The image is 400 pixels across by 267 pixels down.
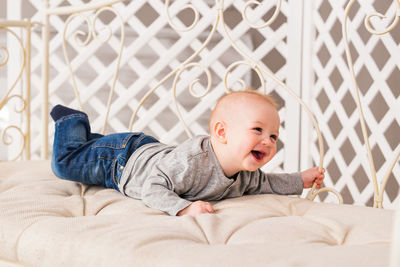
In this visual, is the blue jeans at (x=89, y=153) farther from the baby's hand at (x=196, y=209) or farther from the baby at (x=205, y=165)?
the baby's hand at (x=196, y=209)

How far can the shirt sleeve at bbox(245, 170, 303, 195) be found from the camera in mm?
1014

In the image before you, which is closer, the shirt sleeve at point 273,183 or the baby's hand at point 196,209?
the baby's hand at point 196,209

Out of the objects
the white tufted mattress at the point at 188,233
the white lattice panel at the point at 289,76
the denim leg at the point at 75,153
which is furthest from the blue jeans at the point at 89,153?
the white lattice panel at the point at 289,76

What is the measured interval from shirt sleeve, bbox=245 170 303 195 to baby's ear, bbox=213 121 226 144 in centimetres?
11

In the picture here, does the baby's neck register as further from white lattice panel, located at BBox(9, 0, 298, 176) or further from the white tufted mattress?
white lattice panel, located at BBox(9, 0, 298, 176)

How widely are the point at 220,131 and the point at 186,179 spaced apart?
114mm

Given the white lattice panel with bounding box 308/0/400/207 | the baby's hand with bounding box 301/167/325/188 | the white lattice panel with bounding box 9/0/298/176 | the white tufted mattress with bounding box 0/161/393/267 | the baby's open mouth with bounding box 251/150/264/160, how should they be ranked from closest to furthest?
the white tufted mattress with bounding box 0/161/393/267, the baby's open mouth with bounding box 251/150/264/160, the baby's hand with bounding box 301/167/325/188, the white lattice panel with bounding box 308/0/400/207, the white lattice panel with bounding box 9/0/298/176

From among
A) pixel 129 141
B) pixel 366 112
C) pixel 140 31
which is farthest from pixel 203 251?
pixel 140 31

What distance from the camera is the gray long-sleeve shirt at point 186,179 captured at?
889 millimetres

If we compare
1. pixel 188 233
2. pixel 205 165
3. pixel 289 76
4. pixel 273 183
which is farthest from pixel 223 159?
pixel 289 76

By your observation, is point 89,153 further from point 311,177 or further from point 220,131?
point 311,177

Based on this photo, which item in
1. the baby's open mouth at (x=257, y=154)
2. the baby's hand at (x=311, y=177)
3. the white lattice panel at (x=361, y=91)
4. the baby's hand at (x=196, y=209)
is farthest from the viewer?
the white lattice panel at (x=361, y=91)

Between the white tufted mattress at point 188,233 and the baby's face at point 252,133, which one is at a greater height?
the baby's face at point 252,133

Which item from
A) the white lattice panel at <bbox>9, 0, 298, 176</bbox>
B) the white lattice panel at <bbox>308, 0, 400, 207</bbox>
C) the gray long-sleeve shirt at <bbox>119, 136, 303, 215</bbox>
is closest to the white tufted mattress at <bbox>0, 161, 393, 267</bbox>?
the gray long-sleeve shirt at <bbox>119, 136, 303, 215</bbox>
